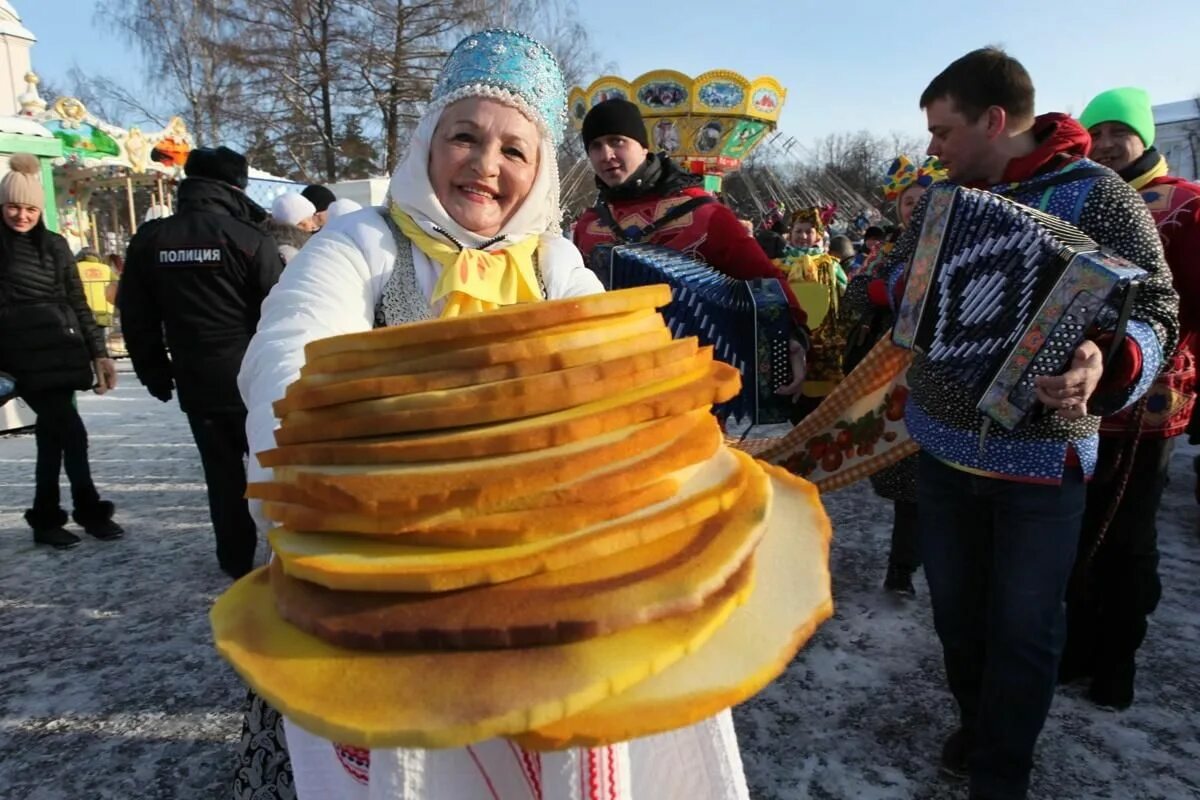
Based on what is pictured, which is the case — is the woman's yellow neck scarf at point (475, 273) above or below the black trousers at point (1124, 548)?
above

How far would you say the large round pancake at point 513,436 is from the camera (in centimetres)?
66

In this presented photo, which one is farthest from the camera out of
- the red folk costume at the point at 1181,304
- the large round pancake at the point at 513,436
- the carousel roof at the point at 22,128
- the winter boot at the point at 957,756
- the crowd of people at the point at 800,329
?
the carousel roof at the point at 22,128

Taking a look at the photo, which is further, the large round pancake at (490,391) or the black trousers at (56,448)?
the black trousers at (56,448)

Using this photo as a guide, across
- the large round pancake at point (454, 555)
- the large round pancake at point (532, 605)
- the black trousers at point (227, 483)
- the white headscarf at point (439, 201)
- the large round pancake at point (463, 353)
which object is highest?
the white headscarf at point (439, 201)

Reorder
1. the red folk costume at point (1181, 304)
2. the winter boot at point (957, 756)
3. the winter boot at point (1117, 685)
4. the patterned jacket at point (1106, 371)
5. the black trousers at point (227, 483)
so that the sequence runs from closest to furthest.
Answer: the patterned jacket at point (1106, 371) → the winter boot at point (957, 756) → the red folk costume at point (1181, 304) → the winter boot at point (1117, 685) → the black trousers at point (227, 483)

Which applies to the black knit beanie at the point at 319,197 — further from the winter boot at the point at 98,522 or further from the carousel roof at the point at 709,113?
the carousel roof at the point at 709,113

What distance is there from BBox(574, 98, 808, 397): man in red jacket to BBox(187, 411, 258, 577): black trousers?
209 centimetres

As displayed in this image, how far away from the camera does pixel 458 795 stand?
874 millimetres

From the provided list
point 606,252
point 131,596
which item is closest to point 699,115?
point 606,252

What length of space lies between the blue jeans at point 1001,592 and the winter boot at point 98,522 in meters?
4.56

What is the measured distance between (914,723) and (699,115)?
12041mm

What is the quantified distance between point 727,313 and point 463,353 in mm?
2461

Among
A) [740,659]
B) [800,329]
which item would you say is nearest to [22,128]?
[800,329]

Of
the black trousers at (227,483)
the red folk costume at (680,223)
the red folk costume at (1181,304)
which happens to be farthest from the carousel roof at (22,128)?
the red folk costume at (1181,304)
